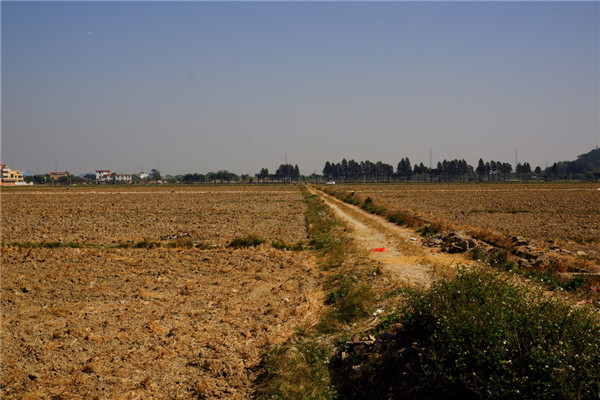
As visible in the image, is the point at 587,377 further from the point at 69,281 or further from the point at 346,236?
the point at 346,236

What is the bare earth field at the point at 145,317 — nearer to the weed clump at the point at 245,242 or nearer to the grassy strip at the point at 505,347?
the weed clump at the point at 245,242

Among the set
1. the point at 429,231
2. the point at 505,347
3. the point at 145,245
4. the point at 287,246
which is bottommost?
the point at 287,246

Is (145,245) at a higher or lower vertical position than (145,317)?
higher

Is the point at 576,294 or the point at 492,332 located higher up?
the point at 492,332

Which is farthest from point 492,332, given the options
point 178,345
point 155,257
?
point 155,257

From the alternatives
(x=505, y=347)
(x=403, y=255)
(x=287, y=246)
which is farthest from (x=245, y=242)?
(x=505, y=347)

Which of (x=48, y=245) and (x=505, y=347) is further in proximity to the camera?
(x=48, y=245)

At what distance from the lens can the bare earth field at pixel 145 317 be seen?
7898mm

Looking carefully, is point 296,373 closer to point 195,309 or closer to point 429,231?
point 195,309

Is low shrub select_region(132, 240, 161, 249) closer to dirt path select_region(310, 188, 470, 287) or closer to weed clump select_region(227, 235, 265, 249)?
weed clump select_region(227, 235, 265, 249)

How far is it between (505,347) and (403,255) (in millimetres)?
12042

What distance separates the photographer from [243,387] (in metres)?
7.96

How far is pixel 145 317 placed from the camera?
35.9 feet

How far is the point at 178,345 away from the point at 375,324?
4124 millimetres
